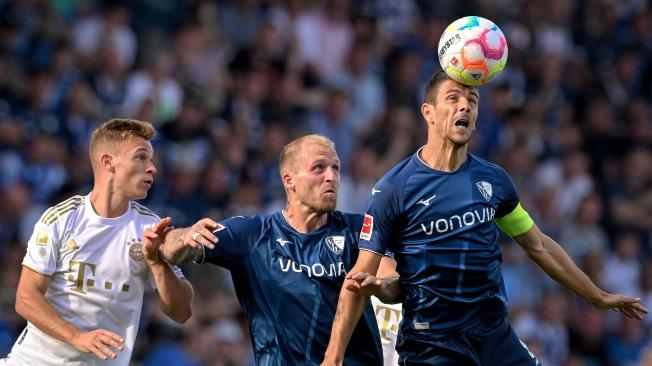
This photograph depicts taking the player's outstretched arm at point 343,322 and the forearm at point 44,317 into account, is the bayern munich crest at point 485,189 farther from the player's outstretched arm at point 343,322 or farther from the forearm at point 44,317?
the forearm at point 44,317

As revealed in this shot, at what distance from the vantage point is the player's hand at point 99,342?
7.36 meters

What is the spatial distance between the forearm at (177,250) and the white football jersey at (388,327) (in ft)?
5.82

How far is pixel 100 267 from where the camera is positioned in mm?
7949

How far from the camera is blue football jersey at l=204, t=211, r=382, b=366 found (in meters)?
7.70

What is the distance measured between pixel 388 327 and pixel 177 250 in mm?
2030

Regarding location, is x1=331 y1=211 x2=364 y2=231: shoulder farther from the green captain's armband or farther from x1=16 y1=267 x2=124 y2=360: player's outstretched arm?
x1=16 y1=267 x2=124 y2=360: player's outstretched arm

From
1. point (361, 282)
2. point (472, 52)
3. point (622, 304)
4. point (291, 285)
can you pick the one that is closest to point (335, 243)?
point (291, 285)

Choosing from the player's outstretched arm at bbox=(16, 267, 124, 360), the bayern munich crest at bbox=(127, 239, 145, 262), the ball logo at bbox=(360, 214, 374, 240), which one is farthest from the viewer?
the bayern munich crest at bbox=(127, 239, 145, 262)

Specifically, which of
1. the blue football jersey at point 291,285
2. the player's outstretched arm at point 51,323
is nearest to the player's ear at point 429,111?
the blue football jersey at point 291,285

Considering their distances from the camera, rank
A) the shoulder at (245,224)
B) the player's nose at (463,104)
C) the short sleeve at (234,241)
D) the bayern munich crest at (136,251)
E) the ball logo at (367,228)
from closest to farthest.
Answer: the ball logo at (367,228) → the player's nose at (463,104) → the short sleeve at (234,241) → the shoulder at (245,224) → the bayern munich crest at (136,251)

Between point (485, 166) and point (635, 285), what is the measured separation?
9246mm

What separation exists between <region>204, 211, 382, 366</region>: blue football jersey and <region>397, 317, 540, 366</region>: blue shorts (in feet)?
0.91

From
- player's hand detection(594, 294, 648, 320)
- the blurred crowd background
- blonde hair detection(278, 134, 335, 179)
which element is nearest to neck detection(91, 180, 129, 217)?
blonde hair detection(278, 134, 335, 179)

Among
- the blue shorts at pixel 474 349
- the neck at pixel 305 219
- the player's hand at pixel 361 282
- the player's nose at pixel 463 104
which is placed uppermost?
the player's nose at pixel 463 104
